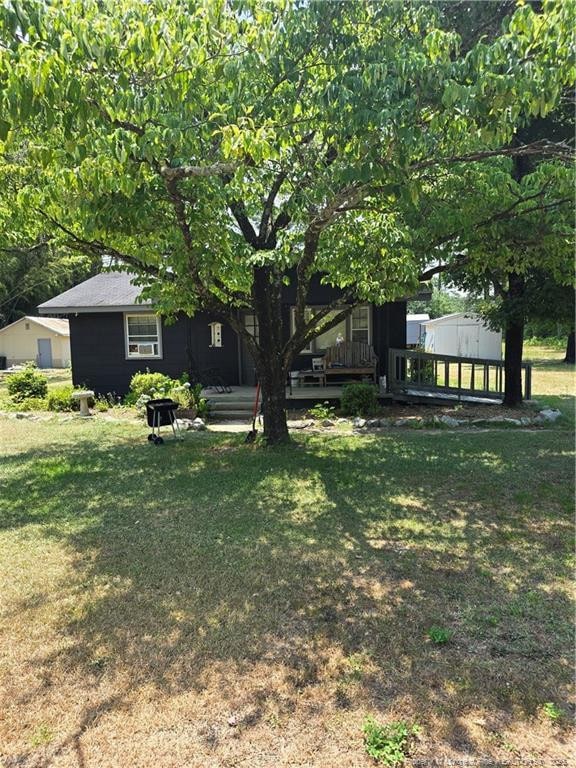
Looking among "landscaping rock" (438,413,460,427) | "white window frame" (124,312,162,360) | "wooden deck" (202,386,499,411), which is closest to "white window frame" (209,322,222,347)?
"white window frame" (124,312,162,360)

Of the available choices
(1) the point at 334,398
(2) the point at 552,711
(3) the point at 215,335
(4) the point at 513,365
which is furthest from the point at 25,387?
(2) the point at 552,711

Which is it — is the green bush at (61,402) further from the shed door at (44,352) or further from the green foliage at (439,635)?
the shed door at (44,352)

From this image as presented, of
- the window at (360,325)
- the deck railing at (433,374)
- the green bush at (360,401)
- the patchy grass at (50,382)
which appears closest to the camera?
the green bush at (360,401)

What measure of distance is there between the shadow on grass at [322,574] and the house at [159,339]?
671cm

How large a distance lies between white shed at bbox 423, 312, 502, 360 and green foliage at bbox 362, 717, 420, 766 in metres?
25.1

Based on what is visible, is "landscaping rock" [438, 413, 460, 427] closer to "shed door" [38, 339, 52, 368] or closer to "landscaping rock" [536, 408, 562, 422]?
"landscaping rock" [536, 408, 562, 422]

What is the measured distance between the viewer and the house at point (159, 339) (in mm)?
13586

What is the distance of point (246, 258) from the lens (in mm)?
7242

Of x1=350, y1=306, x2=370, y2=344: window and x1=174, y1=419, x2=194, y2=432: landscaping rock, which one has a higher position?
x1=350, y1=306, x2=370, y2=344: window

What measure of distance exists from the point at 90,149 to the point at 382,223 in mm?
3711

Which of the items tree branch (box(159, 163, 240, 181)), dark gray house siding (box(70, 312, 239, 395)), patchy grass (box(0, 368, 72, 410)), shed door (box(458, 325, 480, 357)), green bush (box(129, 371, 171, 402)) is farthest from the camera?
shed door (box(458, 325, 480, 357))

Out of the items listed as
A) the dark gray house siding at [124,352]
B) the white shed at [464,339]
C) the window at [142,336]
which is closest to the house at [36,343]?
the dark gray house siding at [124,352]

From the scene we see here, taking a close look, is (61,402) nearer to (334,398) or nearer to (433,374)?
(334,398)

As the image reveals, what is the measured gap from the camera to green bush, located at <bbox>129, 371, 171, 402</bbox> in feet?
41.1
